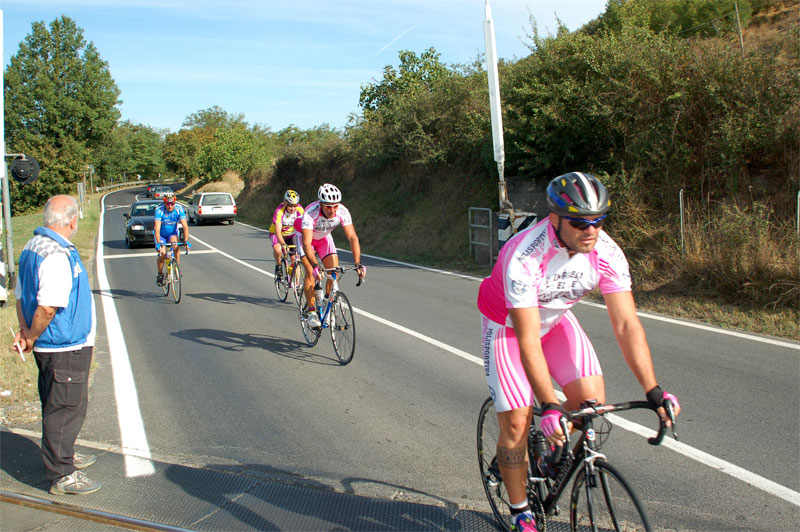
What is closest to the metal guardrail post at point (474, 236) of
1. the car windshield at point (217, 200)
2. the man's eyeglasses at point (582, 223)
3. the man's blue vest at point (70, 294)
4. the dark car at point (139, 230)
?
the dark car at point (139, 230)

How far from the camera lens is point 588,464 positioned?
2695 mm

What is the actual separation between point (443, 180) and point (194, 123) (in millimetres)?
126503

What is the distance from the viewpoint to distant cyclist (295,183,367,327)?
24.4 ft

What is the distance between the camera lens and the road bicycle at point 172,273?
460 inches

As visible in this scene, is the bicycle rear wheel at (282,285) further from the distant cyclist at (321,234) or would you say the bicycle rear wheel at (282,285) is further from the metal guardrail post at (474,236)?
the metal guardrail post at (474,236)

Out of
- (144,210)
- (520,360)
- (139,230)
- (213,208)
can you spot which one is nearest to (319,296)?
(520,360)

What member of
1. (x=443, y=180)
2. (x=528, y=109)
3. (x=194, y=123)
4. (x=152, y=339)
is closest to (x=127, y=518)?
(x=152, y=339)

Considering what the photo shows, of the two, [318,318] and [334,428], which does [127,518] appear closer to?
[334,428]

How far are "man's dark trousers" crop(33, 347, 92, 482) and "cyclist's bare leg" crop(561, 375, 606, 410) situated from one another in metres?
3.07

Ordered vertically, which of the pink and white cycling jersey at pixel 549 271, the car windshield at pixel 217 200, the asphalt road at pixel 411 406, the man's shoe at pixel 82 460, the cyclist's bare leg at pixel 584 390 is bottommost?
the asphalt road at pixel 411 406

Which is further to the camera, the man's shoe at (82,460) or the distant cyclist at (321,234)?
the distant cyclist at (321,234)

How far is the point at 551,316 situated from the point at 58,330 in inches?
123

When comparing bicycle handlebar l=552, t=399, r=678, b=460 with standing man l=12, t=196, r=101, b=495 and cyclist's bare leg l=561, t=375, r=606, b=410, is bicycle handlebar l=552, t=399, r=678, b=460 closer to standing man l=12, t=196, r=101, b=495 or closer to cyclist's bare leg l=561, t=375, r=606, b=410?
cyclist's bare leg l=561, t=375, r=606, b=410

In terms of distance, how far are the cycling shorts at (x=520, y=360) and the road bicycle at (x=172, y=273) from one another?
9.51 meters
